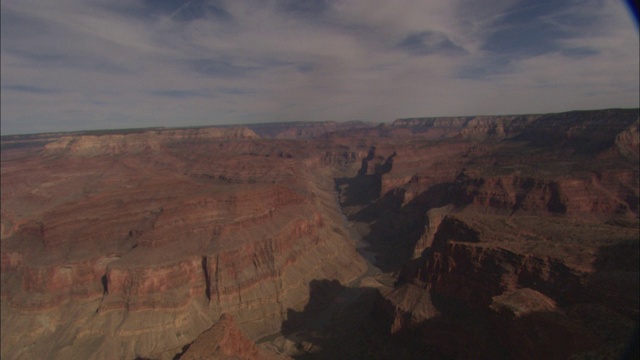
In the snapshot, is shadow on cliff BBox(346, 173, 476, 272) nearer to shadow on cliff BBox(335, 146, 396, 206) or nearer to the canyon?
the canyon

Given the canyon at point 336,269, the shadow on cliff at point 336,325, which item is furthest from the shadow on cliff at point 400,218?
the shadow on cliff at point 336,325

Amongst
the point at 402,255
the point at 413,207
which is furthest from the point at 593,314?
the point at 413,207

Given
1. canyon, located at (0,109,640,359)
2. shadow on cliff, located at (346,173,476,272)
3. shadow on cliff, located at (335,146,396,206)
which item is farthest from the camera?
shadow on cliff, located at (335,146,396,206)

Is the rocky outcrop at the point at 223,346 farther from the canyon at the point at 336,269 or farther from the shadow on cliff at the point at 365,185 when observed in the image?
the shadow on cliff at the point at 365,185

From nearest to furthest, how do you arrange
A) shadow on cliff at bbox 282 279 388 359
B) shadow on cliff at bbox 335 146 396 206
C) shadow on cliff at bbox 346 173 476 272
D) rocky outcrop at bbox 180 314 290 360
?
rocky outcrop at bbox 180 314 290 360
shadow on cliff at bbox 282 279 388 359
shadow on cliff at bbox 346 173 476 272
shadow on cliff at bbox 335 146 396 206

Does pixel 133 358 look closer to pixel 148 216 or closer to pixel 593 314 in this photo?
pixel 148 216

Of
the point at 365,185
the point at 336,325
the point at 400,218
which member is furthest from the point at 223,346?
the point at 365,185

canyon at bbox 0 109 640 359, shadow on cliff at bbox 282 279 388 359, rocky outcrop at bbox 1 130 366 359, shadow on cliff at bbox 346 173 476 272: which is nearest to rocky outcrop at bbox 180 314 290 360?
canyon at bbox 0 109 640 359

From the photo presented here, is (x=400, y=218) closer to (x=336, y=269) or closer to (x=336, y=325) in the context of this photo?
(x=336, y=269)
